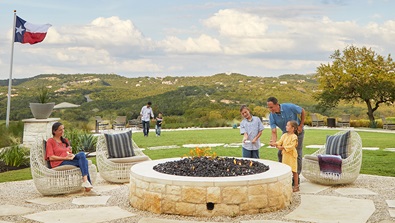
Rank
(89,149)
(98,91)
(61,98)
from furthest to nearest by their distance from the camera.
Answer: (98,91) → (61,98) → (89,149)

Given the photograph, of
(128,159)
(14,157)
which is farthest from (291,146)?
(14,157)

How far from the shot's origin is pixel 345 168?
7477 mm

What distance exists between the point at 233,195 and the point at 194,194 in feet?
1.55

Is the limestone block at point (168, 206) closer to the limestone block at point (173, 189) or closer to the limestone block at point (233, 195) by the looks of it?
the limestone block at point (173, 189)

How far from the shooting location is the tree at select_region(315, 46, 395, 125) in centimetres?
2725

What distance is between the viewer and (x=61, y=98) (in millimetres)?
43281

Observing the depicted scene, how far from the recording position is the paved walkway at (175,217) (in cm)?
548

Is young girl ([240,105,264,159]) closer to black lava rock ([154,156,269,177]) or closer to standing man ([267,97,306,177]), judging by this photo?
standing man ([267,97,306,177])

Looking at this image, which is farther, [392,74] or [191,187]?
[392,74]

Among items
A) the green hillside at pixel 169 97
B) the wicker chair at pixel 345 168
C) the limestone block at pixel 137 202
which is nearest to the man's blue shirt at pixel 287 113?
the wicker chair at pixel 345 168

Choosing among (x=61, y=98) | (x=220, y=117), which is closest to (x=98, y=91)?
(x=61, y=98)

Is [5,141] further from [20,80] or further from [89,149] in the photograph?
[20,80]

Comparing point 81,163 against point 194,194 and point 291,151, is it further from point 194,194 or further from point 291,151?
point 291,151

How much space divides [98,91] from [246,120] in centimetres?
4425
